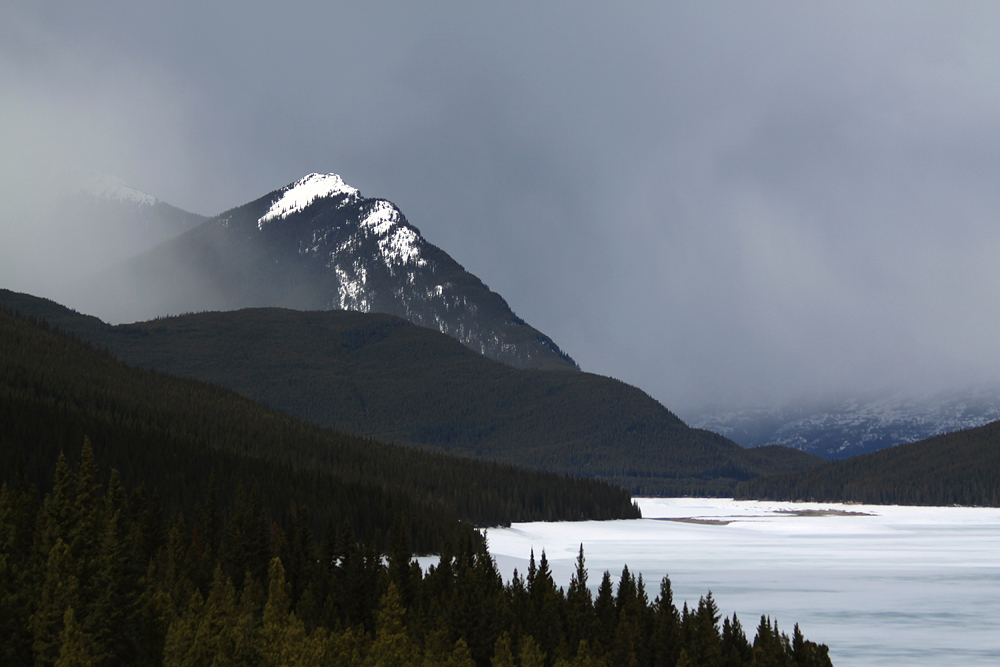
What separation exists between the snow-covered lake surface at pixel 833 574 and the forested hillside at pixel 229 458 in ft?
40.6

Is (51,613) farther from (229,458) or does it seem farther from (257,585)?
(229,458)

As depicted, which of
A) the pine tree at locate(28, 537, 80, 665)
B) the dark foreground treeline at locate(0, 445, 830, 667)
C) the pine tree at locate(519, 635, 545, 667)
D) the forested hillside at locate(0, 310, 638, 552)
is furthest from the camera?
the forested hillside at locate(0, 310, 638, 552)

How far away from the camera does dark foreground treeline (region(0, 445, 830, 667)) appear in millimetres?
44750

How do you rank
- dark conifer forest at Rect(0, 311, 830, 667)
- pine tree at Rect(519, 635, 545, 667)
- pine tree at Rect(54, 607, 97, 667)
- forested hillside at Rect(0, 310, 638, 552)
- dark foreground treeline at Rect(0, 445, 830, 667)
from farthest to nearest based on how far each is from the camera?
forested hillside at Rect(0, 310, 638, 552) → pine tree at Rect(519, 635, 545, 667) → dark conifer forest at Rect(0, 311, 830, 667) → dark foreground treeline at Rect(0, 445, 830, 667) → pine tree at Rect(54, 607, 97, 667)

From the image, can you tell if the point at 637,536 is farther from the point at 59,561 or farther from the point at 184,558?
the point at 59,561

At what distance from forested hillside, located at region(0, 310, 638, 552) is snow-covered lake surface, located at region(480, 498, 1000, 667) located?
1238 cm

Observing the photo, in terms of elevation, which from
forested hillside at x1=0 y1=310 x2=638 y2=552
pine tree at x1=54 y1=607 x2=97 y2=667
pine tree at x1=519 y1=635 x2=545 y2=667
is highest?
forested hillside at x1=0 y1=310 x2=638 y2=552

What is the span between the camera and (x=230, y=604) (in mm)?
56531

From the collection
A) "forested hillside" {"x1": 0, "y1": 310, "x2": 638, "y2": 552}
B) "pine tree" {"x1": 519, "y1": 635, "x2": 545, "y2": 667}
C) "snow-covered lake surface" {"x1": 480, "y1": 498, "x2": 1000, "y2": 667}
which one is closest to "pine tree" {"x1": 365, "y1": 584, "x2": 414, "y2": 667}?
"pine tree" {"x1": 519, "y1": 635, "x2": 545, "y2": 667}

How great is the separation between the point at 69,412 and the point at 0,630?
323ft

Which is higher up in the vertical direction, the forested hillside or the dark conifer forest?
the forested hillside

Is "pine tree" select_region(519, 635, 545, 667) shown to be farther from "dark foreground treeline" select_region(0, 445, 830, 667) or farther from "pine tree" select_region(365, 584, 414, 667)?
"pine tree" select_region(365, 584, 414, 667)

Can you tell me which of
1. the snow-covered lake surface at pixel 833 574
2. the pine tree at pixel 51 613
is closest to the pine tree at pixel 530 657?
the snow-covered lake surface at pixel 833 574

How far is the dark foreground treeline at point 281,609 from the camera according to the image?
147ft
